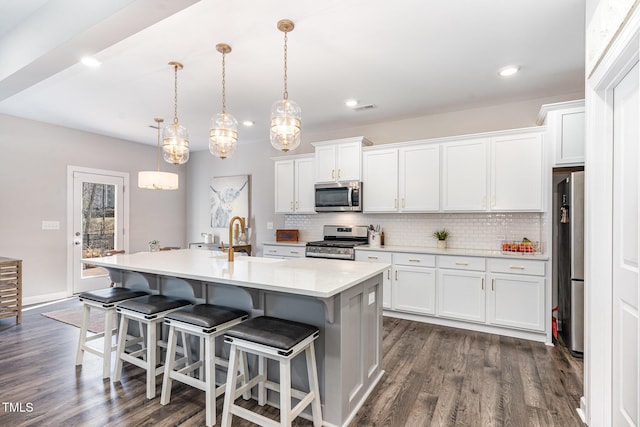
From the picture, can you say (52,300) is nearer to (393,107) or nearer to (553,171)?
(393,107)

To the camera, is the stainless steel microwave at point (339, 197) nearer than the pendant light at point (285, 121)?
No

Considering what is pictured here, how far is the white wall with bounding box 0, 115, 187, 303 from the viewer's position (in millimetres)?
4496

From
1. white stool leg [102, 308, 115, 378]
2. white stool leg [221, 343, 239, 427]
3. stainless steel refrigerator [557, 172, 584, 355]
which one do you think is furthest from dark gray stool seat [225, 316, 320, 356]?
stainless steel refrigerator [557, 172, 584, 355]

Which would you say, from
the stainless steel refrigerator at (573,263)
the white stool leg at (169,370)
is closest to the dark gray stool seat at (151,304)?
the white stool leg at (169,370)

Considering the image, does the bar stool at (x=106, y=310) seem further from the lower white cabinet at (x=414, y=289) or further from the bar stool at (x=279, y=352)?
the lower white cabinet at (x=414, y=289)

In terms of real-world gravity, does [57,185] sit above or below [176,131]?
below

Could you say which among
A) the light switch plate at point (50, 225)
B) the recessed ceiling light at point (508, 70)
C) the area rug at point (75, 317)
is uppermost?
the recessed ceiling light at point (508, 70)

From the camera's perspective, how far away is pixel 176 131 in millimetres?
3137

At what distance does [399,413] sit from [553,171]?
9.71 feet

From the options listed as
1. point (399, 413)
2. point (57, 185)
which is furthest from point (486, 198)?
point (57, 185)

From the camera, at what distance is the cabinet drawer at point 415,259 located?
385 centimetres

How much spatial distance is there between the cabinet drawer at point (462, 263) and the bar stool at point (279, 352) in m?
2.35

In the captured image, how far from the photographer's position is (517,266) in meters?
3.41

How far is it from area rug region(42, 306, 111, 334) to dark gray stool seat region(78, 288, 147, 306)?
1.28 m
